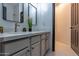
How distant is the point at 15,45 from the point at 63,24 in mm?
896

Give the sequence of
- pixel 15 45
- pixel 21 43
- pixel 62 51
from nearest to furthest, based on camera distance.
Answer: pixel 15 45, pixel 21 43, pixel 62 51

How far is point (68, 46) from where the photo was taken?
6.91 ft

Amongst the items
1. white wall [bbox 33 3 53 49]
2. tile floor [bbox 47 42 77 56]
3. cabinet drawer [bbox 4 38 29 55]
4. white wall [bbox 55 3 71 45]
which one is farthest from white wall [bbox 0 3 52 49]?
cabinet drawer [bbox 4 38 29 55]

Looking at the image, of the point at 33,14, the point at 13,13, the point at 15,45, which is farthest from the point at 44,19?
the point at 15,45

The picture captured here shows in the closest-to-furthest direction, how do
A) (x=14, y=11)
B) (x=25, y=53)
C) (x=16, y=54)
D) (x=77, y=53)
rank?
(x=16, y=54)
(x=25, y=53)
(x=77, y=53)
(x=14, y=11)

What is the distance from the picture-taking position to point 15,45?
146cm

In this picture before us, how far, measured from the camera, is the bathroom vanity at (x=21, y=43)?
1.30m

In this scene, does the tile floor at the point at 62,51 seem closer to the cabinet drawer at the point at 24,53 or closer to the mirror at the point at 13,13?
the cabinet drawer at the point at 24,53

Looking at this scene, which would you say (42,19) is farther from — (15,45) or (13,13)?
(15,45)

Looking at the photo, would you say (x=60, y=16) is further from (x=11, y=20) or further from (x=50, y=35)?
(x=11, y=20)

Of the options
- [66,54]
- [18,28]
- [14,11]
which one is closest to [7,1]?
[14,11]

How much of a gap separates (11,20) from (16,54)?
68 centimetres

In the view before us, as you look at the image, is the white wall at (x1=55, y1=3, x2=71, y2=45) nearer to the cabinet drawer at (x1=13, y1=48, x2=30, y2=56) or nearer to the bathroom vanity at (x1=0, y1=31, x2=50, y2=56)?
the bathroom vanity at (x1=0, y1=31, x2=50, y2=56)

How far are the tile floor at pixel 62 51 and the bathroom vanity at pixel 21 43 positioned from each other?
0.56 feet
